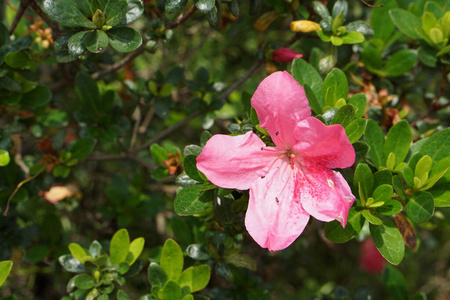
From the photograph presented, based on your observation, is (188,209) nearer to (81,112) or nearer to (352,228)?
(352,228)

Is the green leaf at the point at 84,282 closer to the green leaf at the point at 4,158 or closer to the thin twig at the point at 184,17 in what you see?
the green leaf at the point at 4,158

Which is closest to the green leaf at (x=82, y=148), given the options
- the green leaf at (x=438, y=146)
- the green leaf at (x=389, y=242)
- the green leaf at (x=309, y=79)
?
the green leaf at (x=309, y=79)

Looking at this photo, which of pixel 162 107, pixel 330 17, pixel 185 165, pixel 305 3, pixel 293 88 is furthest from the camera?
pixel 162 107

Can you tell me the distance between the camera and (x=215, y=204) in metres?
1.46

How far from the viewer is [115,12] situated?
1.47 m

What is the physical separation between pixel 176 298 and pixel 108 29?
934 mm

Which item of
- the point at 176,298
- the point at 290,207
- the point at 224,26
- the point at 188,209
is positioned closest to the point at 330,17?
the point at 224,26

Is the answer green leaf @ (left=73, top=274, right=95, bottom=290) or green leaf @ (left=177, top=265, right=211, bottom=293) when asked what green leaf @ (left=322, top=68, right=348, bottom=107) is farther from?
green leaf @ (left=73, top=274, right=95, bottom=290)

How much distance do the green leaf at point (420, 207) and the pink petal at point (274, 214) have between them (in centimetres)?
33

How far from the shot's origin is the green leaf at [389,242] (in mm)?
1345

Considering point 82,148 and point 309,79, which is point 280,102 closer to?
point 309,79

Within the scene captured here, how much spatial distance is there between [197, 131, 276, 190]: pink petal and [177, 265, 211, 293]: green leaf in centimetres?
39

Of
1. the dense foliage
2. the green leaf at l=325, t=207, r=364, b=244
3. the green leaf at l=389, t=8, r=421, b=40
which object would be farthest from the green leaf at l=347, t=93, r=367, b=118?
the green leaf at l=389, t=8, r=421, b=40

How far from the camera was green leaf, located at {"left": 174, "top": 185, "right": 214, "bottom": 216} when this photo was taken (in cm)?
138
